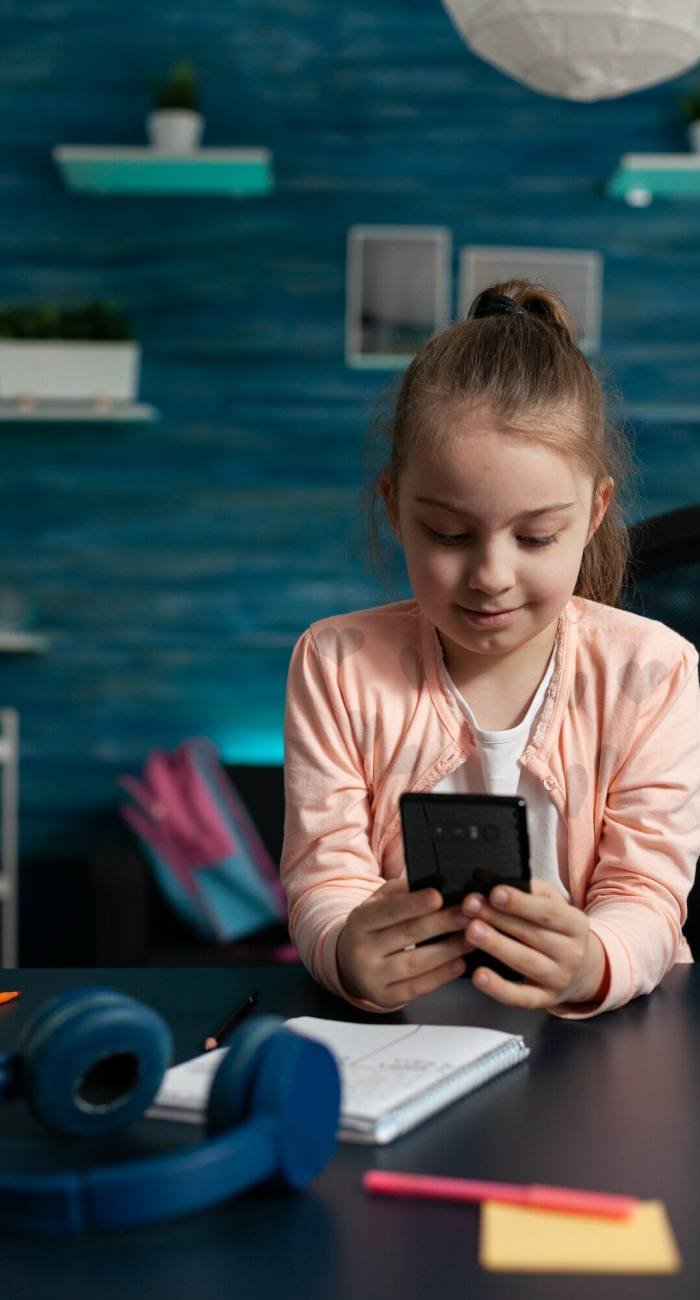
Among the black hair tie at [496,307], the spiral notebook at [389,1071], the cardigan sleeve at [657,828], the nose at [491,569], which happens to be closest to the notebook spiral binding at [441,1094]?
the spiral notebook at [389,1071]

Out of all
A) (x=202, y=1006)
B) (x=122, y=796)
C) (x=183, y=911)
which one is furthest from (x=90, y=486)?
(x=202, y=1006)

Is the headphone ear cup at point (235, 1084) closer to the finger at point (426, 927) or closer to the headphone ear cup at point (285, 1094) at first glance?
the headphone ear cup at point (285, 1094)

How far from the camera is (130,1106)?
67 cm

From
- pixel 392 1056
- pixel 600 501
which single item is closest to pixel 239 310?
pixel 600 501

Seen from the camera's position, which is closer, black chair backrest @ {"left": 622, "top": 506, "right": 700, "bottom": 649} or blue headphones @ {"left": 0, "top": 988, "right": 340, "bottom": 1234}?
blue headphones @ {"left": 0, "top": 988, "right": 340, "bottom": 1234}

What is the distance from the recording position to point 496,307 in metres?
1.26

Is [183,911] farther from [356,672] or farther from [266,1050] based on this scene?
[266,1050]

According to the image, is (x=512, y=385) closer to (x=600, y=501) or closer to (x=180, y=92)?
(x=600, y=501)

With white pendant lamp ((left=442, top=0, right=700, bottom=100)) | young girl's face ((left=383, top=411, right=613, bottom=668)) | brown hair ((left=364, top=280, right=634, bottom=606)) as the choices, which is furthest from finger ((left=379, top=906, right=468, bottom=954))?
white pendant lamp ((left=442, top=0, right=700, bottom=100))

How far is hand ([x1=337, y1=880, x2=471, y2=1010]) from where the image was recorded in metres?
0.87

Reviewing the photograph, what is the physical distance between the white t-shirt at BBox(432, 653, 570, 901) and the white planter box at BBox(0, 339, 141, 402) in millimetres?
2460

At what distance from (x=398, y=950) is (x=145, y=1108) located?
0.86 ft

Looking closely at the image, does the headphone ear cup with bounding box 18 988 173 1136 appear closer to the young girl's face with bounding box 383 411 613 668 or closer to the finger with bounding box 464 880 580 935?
the finger with bounding box 464 880 580 935

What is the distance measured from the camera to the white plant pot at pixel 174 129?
341 centimetres
